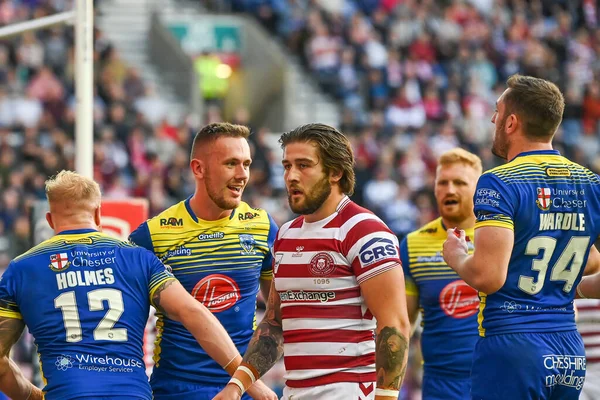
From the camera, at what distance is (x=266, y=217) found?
7359 millimetres

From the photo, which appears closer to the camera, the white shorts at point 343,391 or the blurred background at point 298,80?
the white shorts at point 343,391

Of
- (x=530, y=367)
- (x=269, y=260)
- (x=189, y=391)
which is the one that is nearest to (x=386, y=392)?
(x=530, y=367)

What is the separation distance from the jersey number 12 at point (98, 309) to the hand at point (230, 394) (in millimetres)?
612

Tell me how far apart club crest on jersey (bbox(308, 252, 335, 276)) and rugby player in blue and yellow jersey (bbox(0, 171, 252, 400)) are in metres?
0.72

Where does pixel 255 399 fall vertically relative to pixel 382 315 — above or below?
below

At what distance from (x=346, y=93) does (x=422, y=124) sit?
2.21 meters

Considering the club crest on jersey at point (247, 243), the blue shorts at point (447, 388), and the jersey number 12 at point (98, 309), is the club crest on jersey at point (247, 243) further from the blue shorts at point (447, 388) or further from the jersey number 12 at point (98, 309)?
the blue shorts at point (447, 388)

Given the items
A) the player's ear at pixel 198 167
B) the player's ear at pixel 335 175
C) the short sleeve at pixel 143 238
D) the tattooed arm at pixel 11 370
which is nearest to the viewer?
the player's ear at pixel 335 175

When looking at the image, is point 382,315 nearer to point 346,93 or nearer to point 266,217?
point 266,217

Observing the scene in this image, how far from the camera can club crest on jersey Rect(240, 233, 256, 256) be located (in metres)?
7.09

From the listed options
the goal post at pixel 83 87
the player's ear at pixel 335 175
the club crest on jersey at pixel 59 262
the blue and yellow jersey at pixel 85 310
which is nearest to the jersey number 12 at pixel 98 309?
the blue and yellow jersey at pixel 85 310

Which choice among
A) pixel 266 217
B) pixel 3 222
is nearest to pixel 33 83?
pixel 3 222

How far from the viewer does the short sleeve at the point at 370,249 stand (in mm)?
5492

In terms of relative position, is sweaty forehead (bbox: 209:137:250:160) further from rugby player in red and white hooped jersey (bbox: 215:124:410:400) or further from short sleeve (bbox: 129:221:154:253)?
rugby player in red and white hooped jersey (bbox: 215:124:410:400)
